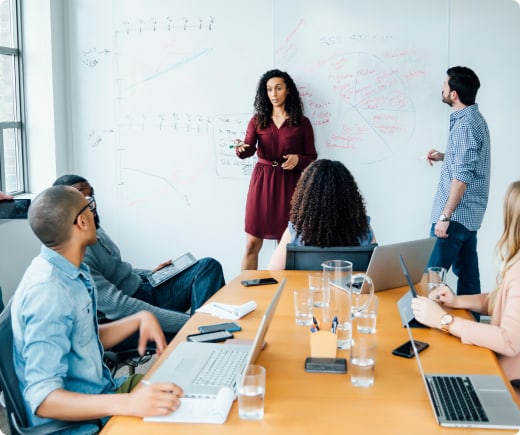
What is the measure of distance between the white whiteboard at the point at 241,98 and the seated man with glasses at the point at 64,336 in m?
2.84

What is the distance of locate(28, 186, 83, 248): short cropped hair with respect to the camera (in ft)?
5.77

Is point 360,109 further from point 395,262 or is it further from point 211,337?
point 211,337

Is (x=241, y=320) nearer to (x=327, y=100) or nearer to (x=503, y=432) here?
(x=503, y=432)

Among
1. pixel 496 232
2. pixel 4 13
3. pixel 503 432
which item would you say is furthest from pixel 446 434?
pixel 4 13

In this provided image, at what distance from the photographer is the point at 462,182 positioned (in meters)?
3.70

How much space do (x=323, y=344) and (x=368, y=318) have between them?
0.91ft

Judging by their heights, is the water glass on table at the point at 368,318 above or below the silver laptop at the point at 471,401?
above

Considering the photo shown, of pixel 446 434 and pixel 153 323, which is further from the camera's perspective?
pixel 153 323

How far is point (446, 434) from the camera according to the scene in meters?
1.36

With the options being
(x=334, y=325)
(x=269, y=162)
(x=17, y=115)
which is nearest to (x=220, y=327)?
(x=334, y=325)

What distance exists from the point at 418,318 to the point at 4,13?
3756mm

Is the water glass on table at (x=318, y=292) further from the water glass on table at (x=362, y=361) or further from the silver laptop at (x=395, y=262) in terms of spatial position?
the water glass on table at (x=362, y=361)

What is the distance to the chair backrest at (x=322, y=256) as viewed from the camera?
263cm

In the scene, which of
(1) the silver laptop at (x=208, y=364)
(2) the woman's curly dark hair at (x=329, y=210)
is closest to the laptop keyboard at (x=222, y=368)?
(1) the silver laptop at (x=208, y=364)
